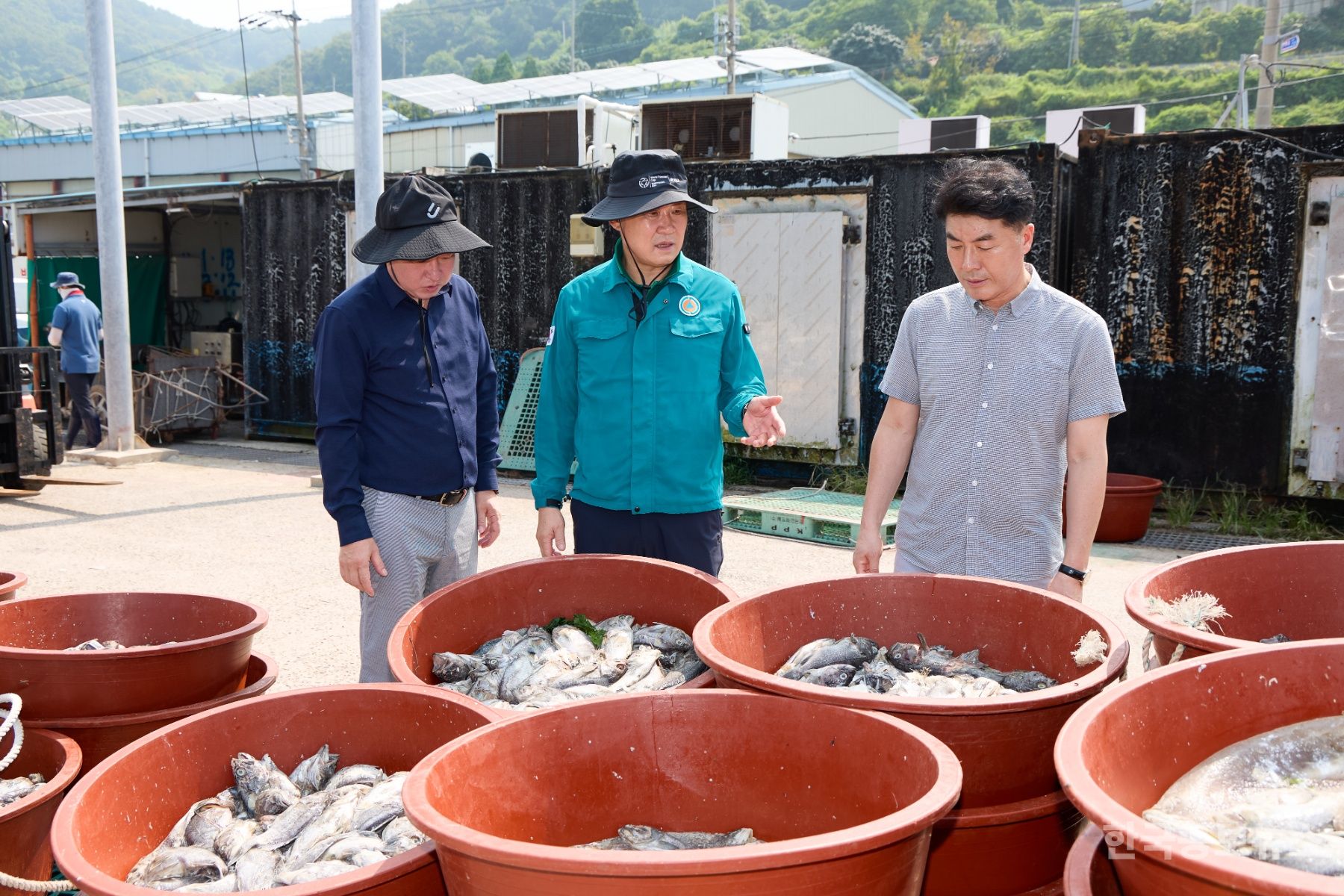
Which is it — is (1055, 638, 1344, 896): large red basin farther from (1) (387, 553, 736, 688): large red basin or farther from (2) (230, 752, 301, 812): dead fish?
(2) (230, 752, 301, 812): dead fish

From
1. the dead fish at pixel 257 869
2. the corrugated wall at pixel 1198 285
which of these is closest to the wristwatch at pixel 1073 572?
the dead fish at pixel 257 869

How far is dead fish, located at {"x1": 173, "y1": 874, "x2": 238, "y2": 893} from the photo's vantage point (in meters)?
2.10

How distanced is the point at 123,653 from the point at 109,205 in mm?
10922

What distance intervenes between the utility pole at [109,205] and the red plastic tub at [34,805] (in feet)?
33.3

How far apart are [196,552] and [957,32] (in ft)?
270

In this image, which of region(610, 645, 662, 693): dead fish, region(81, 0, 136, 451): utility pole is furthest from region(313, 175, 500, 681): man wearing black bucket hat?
region(81, 0, 136, 451): utility pole

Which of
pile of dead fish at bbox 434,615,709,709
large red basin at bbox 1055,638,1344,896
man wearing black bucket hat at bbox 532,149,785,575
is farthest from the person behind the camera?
man wearing black bucket hat at bbox 532,149,785,575

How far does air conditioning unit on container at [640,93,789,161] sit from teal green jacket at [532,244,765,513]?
8.50 metres

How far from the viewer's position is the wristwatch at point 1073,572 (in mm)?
3172

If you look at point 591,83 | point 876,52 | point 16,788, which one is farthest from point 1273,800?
point 876,52

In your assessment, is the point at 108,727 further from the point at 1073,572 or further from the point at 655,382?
the point at 1073,572

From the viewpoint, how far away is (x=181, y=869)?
2.21 meters

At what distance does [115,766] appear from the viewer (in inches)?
91.1

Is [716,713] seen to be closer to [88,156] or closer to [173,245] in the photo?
[173,245]
